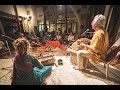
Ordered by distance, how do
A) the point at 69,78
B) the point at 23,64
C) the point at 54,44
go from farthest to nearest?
1. the point at 54,44
2. the point at 69,78
3. the point at 23,64

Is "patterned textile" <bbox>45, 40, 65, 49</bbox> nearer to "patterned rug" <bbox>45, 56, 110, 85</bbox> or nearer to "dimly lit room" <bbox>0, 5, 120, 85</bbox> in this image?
"dimly lit room" <bbox>0, 5, 120, 85</bbox>

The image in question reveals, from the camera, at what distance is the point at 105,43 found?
6.64 feet

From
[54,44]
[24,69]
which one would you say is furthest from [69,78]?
[54,44]

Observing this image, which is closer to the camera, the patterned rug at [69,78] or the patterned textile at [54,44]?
the patterned rug at [69,78]

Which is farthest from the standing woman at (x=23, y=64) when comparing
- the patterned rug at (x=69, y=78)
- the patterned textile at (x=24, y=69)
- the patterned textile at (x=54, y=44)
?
the patterned textile at (x=54, y=44)

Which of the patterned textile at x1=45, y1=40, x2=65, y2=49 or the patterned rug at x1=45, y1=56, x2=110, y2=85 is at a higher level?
the patterned textile at x1=45, y1=40, x2=65, y2=49

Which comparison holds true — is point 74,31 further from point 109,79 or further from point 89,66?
point 109,79

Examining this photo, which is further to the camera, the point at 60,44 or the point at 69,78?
the point at 60,44

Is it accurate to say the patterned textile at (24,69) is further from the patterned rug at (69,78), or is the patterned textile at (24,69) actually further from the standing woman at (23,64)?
the patterned rug at (69,78)

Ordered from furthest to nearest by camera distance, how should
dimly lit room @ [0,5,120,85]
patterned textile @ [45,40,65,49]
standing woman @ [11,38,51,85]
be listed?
1. patterned textile @ [45,40,65,49]
2. dimly lit room @ [0,5,120,85]
3. standing woman @ [11,38,51,85]

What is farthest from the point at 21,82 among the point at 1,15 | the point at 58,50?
the point at 1,15

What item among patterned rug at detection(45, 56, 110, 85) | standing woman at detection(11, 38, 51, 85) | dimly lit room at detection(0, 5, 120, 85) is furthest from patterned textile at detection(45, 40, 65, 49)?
standing woman at detection(11, 38, 51, 85)

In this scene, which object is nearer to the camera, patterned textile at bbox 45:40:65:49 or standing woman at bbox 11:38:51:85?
standing woman at bbox 11:38:51:85

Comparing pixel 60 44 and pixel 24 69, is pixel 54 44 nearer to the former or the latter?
pixel 60 44
